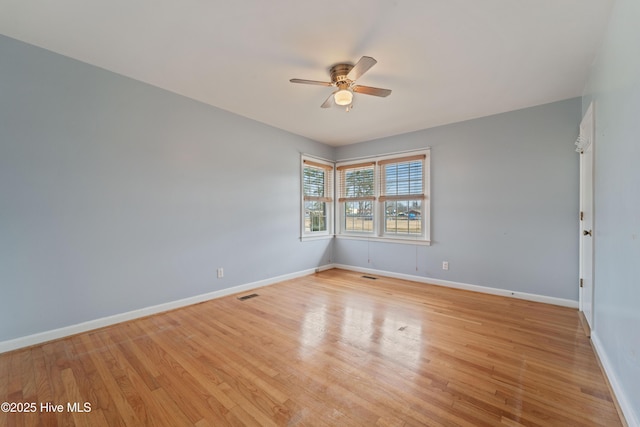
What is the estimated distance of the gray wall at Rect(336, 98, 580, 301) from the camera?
3.21 m

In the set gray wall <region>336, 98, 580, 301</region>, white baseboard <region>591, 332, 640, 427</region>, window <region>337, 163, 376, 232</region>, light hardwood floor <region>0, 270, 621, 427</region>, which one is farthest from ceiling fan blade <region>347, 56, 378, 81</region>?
window <region>337, 163, 376, 232</region>

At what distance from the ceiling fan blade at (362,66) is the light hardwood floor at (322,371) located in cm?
235

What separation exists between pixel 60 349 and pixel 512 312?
14.9 feet

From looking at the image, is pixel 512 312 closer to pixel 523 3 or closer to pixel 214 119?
pixel 523 3

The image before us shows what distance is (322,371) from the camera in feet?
6.26

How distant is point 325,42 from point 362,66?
14.7 inches

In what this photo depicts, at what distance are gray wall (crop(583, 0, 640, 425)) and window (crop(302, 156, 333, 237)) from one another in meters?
3.76

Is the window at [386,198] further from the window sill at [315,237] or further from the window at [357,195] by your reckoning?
the window sill at [315,237]

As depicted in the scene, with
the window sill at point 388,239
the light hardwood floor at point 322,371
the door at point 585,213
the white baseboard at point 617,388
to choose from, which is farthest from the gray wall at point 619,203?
the window sill at point 388,239

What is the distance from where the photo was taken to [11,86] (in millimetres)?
2182

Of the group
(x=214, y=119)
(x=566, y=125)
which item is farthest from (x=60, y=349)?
(x=566, y=125)

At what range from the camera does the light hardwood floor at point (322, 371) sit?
150 centimetres

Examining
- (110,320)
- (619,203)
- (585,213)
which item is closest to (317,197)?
Result: (110,320)

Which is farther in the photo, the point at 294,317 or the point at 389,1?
the point at 294,317
